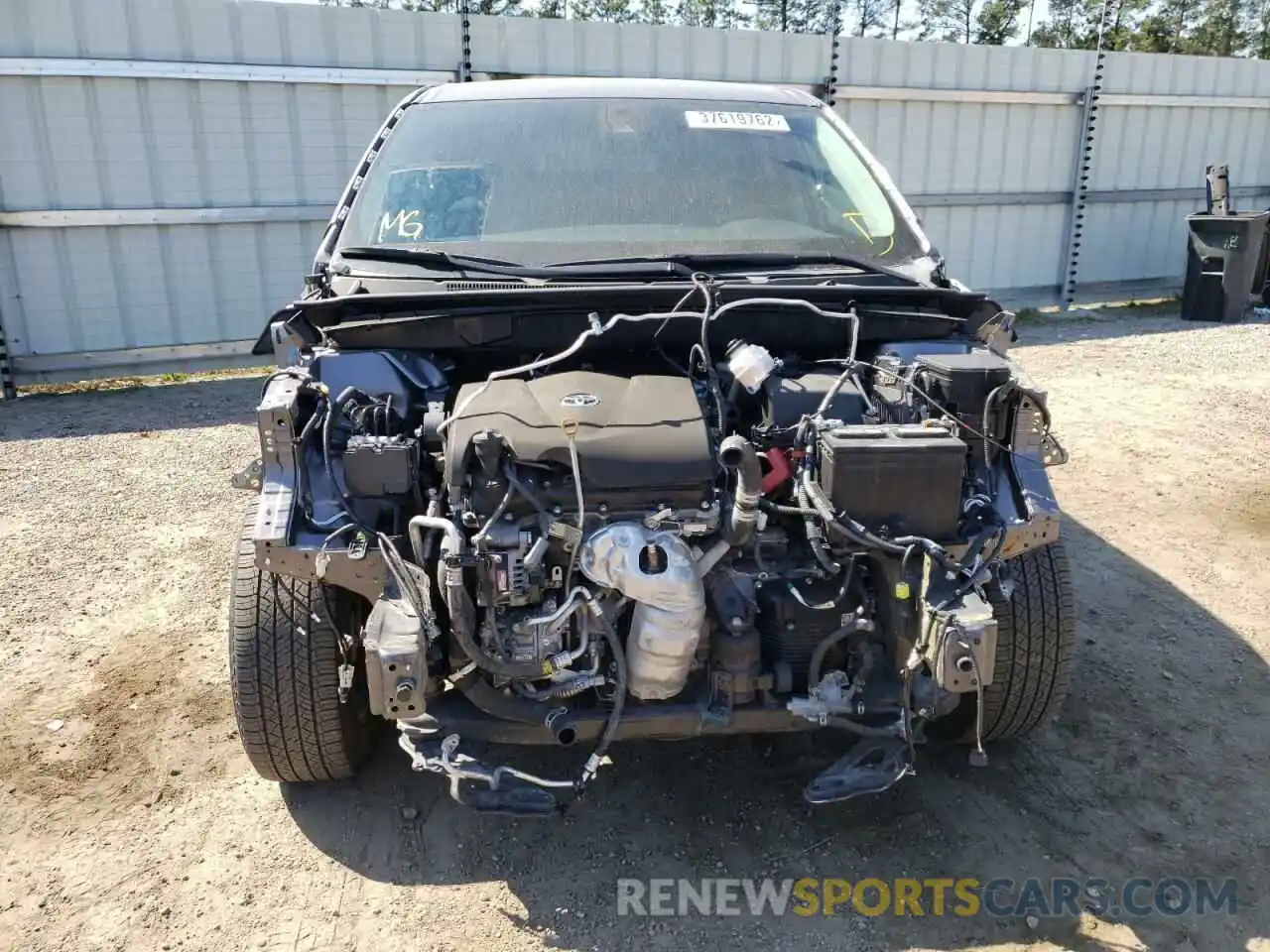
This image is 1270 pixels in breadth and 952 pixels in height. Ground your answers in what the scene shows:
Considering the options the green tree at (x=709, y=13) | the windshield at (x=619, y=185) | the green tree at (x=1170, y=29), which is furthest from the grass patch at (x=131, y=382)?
the green tree at (x=1170, y=29)

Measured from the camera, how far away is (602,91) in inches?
160

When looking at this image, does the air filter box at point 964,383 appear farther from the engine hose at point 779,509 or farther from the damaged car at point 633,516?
the engine hose at point 779,509

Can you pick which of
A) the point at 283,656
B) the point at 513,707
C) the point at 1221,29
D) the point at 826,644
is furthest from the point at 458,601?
the point at 1221,29

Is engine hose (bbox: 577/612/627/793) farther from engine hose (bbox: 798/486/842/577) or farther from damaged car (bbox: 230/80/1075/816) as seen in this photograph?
engine hose (bbox: 798/486/842/577)

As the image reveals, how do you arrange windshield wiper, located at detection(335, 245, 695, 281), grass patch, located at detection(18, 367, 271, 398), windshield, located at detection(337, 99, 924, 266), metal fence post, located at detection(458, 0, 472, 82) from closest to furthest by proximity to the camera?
windshield wiper, located at detection(335, 245, 695, 281), windshield, located at detection(337, 99, 924, 266), grass patch, located at detection(18, 367, 271, 398), metal fence post, located at detection(458, 0, 472, 82)

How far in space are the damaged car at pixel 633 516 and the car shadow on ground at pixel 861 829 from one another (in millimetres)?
185

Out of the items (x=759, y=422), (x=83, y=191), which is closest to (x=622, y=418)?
(x=759, y=422)

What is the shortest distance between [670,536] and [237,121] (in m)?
7.47

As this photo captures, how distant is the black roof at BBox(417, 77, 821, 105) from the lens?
13.3ft

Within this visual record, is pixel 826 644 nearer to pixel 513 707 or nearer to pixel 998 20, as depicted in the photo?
pixel 513 707

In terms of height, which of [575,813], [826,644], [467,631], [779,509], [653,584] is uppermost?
[779,509]

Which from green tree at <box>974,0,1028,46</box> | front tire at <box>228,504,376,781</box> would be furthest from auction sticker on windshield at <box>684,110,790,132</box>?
green tree at <box>974,0,1028,46</box>

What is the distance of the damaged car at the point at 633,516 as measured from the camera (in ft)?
8.23

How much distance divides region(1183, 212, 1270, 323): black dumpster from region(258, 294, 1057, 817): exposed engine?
1001 cm
